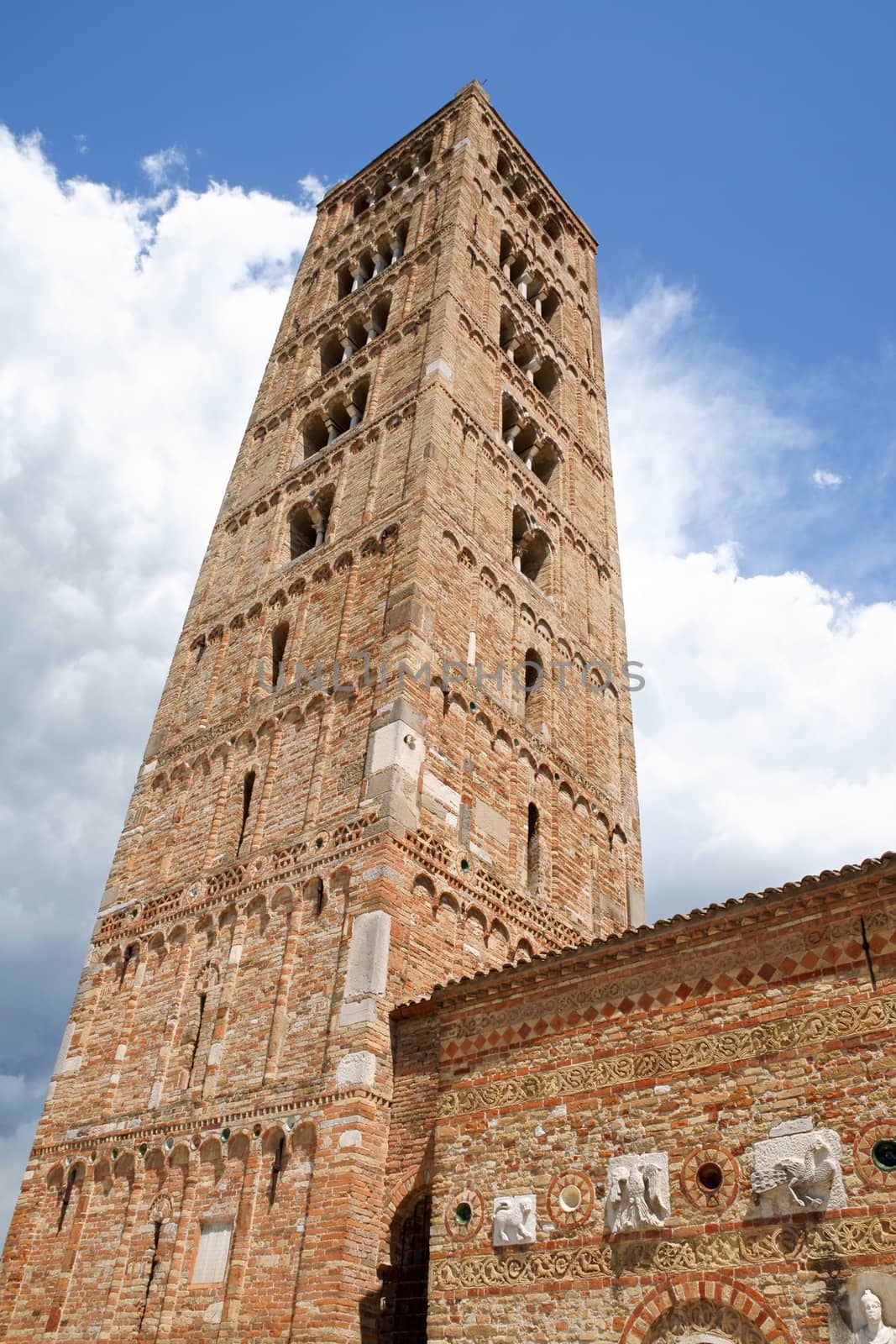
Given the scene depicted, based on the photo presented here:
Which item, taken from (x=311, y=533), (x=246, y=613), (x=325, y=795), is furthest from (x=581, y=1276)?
(x=311, y=533)

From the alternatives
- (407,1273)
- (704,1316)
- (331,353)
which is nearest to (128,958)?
A: (407,1273)

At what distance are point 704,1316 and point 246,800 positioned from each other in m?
8.38

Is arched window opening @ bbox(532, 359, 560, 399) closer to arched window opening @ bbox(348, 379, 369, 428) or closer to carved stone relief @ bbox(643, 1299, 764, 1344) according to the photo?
arched window opening @ bbox(348, 379, 369, 428)

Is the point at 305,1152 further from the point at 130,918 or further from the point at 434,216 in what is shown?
the point at 434,216

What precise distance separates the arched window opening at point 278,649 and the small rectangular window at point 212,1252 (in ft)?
22.9

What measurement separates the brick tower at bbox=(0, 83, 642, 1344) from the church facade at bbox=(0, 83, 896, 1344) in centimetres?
5

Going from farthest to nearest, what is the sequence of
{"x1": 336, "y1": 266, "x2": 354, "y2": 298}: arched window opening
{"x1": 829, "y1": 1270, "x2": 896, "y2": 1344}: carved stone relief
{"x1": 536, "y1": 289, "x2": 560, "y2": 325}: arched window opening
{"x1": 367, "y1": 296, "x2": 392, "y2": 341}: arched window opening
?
{"x1": 536, "y1": 289, "x2": 560, "y2": 325}: arched window opening → {"x1": 336, "y1": 266, "x2": 354, "y2": 298}: arched window opening → {"x1": 367, "y1": 296, "x2": 392, "y2": 341}: arched window opening → {"x1": 829, "y1": 1270, "x2": 896, "y2": 1344}: carved stone relief

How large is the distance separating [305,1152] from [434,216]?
17.7 m

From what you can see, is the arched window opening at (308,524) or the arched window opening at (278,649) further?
the arched window opening at (308,524)

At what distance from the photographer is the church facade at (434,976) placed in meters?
7.85

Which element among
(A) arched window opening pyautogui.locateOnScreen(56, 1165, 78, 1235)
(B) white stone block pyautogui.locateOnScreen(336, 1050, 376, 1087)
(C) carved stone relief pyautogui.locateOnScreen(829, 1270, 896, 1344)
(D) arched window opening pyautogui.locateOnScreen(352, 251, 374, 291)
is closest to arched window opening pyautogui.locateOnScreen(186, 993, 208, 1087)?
A: (A) arched window opening pyautogui.locateOnScreen(56, 1165, 78, 1235)

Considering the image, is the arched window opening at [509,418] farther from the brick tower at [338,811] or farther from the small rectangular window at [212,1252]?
the small rectangular window at [212,1252]

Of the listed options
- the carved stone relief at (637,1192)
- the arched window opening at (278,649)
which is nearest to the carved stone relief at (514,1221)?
the carved stone relief at (637,1192)

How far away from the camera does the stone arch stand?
7.19 meters
